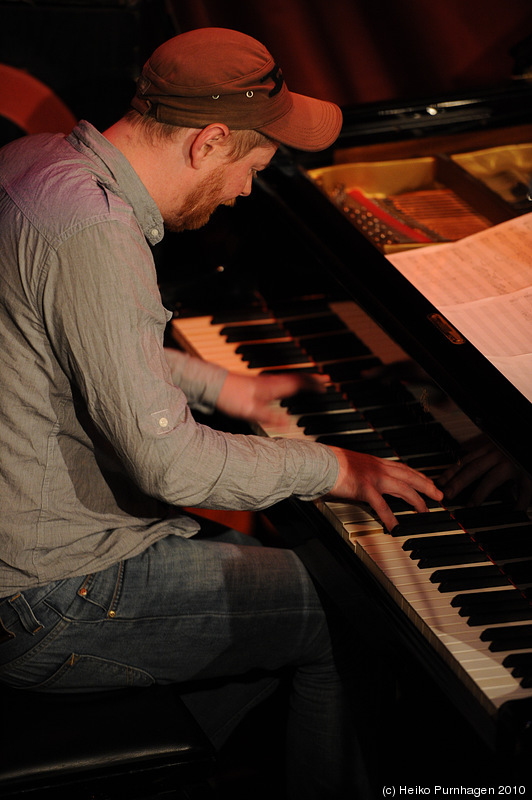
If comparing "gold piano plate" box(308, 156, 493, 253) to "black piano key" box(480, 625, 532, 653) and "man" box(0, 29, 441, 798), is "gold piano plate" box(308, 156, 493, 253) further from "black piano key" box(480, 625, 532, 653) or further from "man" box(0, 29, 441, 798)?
"black piano key" box(480, 625, 532, 653)

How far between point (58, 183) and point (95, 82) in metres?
2.00

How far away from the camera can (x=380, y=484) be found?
1.66 metres

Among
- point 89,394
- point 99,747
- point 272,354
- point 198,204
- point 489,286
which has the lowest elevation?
point 99,747

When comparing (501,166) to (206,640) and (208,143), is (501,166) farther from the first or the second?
(206,640)

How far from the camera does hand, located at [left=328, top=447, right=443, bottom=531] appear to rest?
5.40 ft

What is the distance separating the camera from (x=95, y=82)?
127 inches

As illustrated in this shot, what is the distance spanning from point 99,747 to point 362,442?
831mm

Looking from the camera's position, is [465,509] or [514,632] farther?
[465,509]

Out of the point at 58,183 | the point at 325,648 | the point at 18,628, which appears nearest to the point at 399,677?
the point at 325,648

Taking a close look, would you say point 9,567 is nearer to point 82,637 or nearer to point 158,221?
point 82,637

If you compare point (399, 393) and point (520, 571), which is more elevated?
point (399, 393)

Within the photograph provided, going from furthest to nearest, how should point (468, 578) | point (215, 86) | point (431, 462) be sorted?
point (431, 462) < point (468, 578) < point (215, 86)

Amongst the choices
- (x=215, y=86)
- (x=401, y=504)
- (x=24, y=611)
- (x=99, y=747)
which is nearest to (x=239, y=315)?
(x=401, y=504)

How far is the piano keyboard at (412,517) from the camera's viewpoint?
1463 millimetres
